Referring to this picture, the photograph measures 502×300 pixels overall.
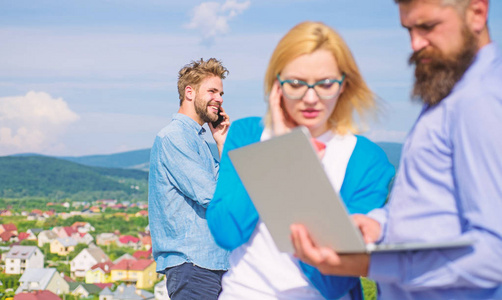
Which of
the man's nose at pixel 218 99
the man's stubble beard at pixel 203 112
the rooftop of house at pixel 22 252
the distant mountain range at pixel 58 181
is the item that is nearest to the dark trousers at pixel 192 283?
the man's stubble beard at pixel 203 112

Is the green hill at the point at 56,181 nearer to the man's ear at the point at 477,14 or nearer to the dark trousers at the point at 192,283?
the dark trousers at the point at 192,283

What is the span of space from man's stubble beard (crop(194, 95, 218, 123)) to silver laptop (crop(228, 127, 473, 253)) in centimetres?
212

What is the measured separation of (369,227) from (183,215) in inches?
76.0

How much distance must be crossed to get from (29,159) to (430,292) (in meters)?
112

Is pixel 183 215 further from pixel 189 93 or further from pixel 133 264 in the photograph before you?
pixel 133 264

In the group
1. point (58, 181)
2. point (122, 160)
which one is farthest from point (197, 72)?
point (122, 160)

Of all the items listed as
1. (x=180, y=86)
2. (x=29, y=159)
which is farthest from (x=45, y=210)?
(x=180, y=86)

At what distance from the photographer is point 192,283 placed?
3.15 m

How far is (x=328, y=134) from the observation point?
5.31 feet

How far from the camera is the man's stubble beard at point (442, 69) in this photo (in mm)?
1189

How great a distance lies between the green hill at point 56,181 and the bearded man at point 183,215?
10195 centimetres

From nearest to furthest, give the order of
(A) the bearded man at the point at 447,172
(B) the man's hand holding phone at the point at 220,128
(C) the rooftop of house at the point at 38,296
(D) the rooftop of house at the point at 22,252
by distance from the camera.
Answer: (A) the bearded man at the point at 447,172 → (B) the man's hand holding phone at the point at 220,128 → (C) the rooftop of house at the point at 38,296 → (D) the rooftop of house at the point at 22,252

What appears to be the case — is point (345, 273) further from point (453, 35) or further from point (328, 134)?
point (453, 35)

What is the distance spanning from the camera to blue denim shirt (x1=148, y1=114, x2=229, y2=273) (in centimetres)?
313
